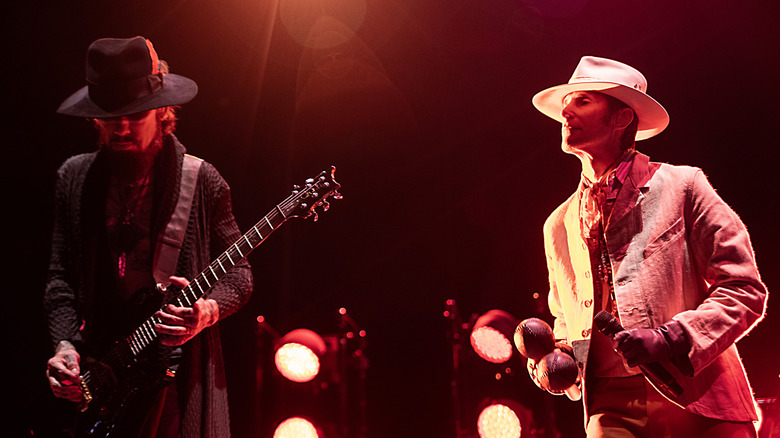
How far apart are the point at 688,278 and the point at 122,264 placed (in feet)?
7.33

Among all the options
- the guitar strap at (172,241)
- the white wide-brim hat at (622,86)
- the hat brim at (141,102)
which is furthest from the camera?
the hat brim at (141,102)

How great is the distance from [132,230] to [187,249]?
281 mm

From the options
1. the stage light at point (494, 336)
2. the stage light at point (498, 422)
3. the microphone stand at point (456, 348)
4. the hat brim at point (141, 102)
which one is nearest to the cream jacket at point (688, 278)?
the hat brim at point (141, 102)

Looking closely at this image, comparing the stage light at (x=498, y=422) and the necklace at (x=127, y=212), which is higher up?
the necklace at (x=127, y=212)

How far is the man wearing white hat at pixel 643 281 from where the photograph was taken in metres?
2.05

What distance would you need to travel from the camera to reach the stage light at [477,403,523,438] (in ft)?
17.4

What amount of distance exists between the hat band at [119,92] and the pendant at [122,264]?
647mm

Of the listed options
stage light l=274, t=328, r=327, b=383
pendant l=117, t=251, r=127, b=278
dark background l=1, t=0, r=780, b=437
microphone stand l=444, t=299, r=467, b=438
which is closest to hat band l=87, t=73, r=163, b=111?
pendant l=117, t=251, r=127, b=278

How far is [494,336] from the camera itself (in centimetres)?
544

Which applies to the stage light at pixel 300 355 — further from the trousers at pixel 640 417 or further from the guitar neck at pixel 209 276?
the trousers at pixel 640 417

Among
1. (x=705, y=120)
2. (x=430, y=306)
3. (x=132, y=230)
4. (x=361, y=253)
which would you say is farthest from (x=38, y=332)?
(x=705, y=120)

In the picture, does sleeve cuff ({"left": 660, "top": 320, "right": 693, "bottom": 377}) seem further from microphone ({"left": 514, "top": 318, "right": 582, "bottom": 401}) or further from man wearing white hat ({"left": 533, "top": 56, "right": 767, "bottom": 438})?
microphone ({"left": 514, "top": 318, "right": 582, "bottom": 401})

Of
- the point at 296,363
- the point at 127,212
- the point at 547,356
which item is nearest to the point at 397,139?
the point at 296,363

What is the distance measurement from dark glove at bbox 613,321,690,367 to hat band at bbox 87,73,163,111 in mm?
2232
